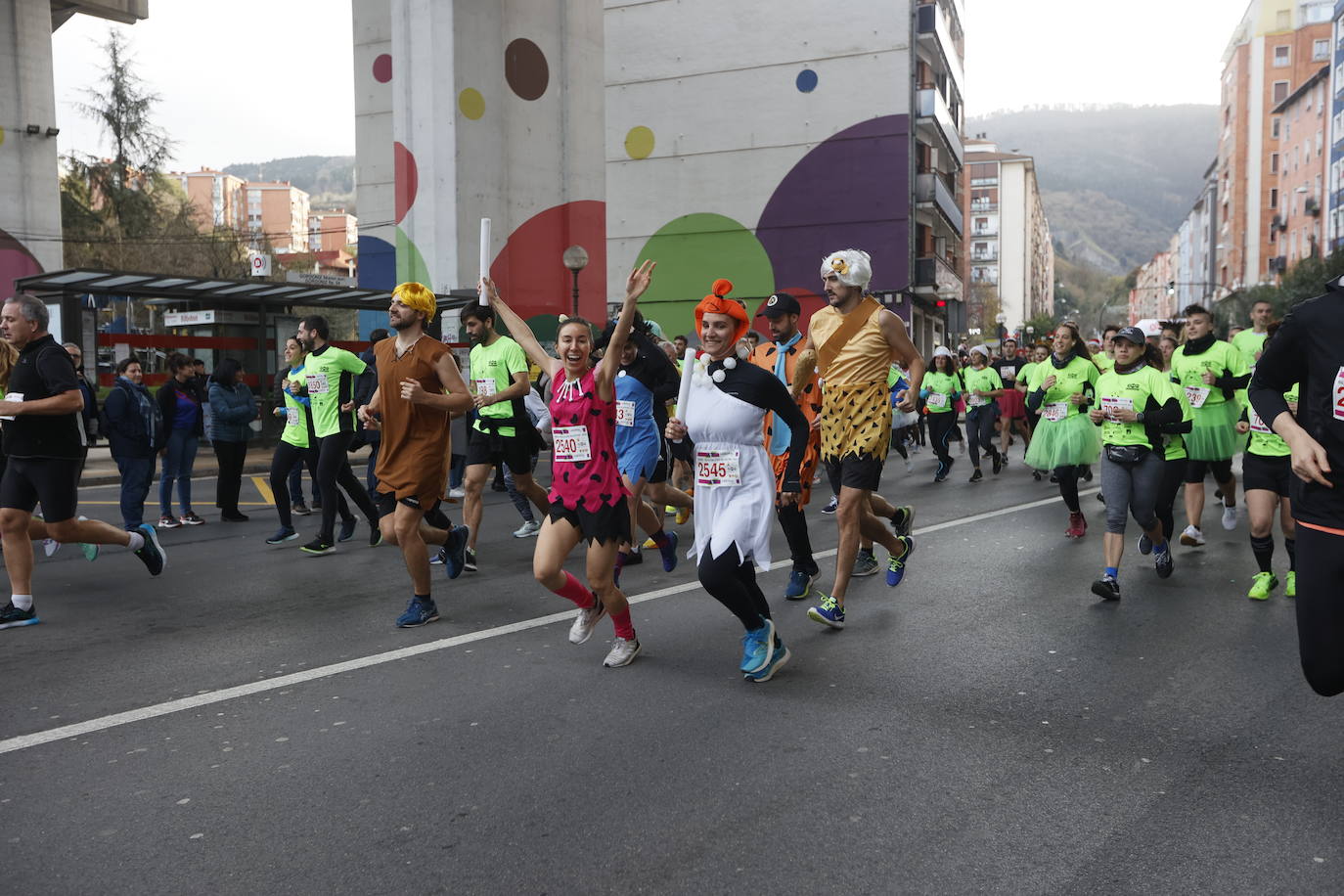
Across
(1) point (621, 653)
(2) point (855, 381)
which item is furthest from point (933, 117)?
(1) point (621, 653)

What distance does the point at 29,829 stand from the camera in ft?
12.1

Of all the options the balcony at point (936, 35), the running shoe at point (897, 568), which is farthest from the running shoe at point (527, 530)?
the balcony at point (936, 35)

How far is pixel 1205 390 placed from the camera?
905cm

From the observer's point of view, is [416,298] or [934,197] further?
[934,197]

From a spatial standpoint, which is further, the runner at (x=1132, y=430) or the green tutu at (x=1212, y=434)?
the green tutu at (x=1212, y=434)

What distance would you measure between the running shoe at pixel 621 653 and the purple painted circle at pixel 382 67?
3960cm

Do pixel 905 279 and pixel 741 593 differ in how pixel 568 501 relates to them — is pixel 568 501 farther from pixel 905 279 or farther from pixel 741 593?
pixel 905 279

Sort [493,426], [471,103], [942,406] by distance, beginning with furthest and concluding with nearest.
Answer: [471,103], [942,406], [493,426]

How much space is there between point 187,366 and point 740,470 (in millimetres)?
8289

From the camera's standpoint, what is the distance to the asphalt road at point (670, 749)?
3.39 metres

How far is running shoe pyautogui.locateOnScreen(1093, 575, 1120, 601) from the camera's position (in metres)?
7.06

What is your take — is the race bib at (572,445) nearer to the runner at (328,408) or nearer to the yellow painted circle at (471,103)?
the runner at (328,408)

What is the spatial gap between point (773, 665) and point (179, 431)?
8.35 m

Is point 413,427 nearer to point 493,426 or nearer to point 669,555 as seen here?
point 493,426
